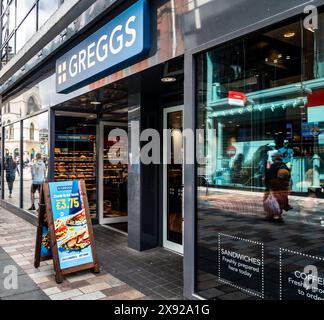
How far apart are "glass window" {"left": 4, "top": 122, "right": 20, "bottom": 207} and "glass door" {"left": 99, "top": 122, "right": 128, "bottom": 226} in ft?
16.0

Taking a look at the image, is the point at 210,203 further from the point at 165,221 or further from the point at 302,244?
the point at 165,221

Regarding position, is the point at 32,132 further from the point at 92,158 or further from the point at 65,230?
the point at 65,230

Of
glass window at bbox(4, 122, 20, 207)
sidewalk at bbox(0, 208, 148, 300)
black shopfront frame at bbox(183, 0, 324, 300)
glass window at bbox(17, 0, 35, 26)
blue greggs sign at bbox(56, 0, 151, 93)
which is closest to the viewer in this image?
black shopfront frame at bbox(183, 0, 324, 300)

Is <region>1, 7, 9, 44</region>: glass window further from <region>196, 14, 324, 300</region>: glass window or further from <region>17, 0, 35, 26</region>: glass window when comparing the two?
<region>196, 14, 324, 300</region>: glass window

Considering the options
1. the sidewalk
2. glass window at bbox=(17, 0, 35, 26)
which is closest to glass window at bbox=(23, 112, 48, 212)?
glass window at bbox=(17, 0, 35, 26)

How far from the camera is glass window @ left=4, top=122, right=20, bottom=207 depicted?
1215 centimetres

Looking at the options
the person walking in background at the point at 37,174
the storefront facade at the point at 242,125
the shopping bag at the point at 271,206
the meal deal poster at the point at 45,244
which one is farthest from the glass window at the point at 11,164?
the shopping bag at the point at 271,206

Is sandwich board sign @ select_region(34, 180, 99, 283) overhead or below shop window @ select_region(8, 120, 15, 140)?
below

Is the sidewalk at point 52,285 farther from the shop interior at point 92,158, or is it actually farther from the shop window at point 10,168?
the shop window at point 10,168

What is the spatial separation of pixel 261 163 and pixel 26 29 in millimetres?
8873

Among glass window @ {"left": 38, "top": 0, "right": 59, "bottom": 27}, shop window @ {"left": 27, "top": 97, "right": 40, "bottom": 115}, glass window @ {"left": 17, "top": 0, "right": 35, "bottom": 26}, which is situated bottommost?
shop window @ {"left": 27, "top": 97, "right": 40, "bottom": 115}

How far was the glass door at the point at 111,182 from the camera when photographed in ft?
27.2

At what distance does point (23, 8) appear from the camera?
10.2 m

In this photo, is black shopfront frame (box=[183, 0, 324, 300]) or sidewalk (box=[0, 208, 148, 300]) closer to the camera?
black shopfront frame (box=[183, 0, 324, 300])
